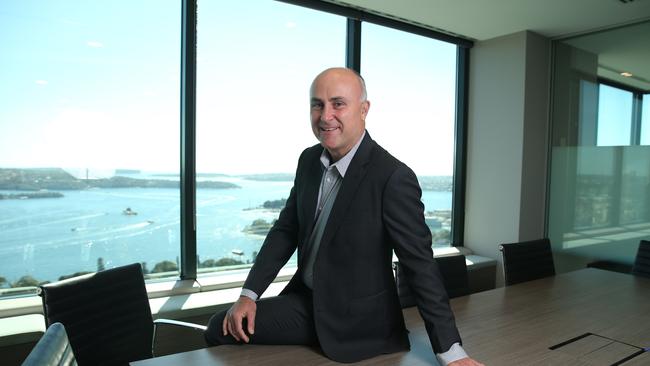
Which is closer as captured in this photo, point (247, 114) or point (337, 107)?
point (337, 107)

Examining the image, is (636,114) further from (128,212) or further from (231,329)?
(128,212)

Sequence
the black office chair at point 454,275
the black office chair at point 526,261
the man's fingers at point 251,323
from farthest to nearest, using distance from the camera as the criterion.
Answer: the black office chair at point 526,261 → the black office chair at point 454,275 → the man's fingers at point 251,323

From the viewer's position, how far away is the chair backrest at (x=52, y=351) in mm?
919

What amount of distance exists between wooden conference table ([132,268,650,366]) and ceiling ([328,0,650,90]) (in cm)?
258

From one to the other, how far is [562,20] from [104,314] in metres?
4.69

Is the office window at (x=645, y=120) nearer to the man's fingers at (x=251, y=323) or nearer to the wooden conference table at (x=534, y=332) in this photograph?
the wooden conference table at (x=534, y=332)

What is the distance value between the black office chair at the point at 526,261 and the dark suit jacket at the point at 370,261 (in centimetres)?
155

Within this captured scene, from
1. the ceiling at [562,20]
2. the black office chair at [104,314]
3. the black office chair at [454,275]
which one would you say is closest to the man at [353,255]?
the black office chair at [104,314]

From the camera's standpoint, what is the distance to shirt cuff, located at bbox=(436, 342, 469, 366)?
134 cm

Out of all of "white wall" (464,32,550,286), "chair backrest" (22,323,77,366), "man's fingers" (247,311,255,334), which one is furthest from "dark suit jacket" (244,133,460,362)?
"white wall" (464,32,550,286)

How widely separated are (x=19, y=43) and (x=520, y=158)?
4.58 metres

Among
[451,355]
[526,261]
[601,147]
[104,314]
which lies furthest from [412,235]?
[601,147]

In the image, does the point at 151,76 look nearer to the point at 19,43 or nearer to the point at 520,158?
the point at 19,43

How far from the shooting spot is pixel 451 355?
4.41 ft
